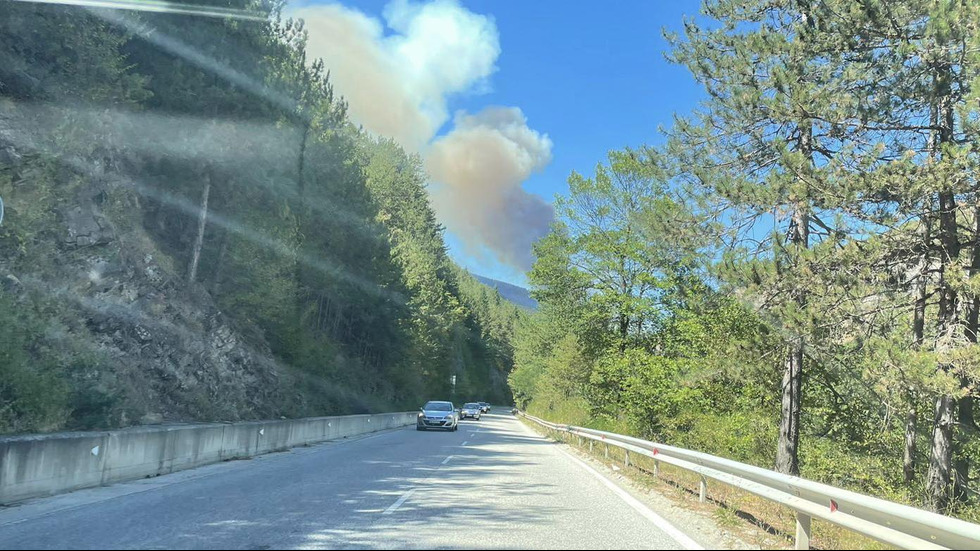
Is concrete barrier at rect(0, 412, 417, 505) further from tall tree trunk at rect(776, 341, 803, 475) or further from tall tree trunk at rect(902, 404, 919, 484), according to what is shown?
tall tree trunk at rect(902, 404, 919, 484)

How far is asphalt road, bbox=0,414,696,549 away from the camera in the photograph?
6633mm

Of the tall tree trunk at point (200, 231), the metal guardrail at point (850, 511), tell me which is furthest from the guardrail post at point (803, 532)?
the tall tree trunk at point (200, 231)

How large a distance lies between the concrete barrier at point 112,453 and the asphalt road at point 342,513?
1.22 feet

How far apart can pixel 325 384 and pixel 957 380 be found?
102 feet

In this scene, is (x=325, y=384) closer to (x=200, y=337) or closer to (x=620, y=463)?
(x=200, y=337)

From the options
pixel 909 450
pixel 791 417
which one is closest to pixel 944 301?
pixel 791 417

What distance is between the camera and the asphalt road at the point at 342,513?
6.63 metres

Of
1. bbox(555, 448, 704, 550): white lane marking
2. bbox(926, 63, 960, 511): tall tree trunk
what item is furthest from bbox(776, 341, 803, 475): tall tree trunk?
bbox(555, 448, 704, 550): white lane marking

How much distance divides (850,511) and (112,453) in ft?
35.9

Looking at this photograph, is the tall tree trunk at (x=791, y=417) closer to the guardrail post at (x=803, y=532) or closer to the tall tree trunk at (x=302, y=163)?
the guardrail post at (x=803, y=532)

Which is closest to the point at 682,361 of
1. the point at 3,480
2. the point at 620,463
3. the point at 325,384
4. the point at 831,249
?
the point at 620,463

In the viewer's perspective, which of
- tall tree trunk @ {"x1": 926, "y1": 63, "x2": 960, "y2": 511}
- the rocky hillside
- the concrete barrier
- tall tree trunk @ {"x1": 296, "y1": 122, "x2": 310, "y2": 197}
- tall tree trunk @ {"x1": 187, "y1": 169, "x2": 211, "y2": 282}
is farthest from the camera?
tall tree trunk @ {"x1": 296, "y1": 122, "x2": 310, "y2": 197}

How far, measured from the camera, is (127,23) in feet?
72.6

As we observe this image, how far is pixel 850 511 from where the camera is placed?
22.3 ft
